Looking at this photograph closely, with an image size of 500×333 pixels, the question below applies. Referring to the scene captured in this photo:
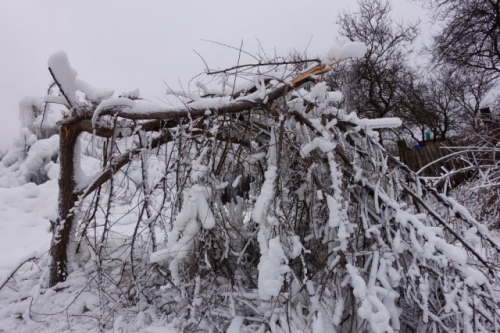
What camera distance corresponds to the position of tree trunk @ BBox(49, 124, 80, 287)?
12.3 feet

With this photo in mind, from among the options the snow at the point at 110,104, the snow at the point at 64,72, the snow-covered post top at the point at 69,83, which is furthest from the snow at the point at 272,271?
the snow at the point at 64,72

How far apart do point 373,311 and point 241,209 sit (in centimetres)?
168

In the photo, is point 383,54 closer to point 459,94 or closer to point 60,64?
point 459,94

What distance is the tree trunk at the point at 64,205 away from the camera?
3.73 m

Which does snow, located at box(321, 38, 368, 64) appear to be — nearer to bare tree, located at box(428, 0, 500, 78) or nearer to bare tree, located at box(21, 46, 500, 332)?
bare tree, located at box(21, 46, 500, 332)

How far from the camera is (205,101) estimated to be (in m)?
2.95

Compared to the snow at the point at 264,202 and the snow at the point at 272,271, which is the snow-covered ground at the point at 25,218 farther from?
the snow at the point at 272,271

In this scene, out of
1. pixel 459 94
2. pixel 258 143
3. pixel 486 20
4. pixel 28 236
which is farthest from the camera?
pixel 459 94

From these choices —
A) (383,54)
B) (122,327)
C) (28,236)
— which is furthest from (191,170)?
(383,54)

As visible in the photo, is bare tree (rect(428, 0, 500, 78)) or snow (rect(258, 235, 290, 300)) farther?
bare tree (rect(428, 0, 500, 78))

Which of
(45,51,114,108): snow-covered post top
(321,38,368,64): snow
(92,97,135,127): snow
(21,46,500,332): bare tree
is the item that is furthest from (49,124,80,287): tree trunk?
(321,38,368,64): snow

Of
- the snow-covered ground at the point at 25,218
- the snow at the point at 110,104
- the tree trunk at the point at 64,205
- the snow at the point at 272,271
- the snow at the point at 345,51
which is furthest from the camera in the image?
the snow-covered ground at the point at 25,218

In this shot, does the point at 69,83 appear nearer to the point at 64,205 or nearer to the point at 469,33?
the point at 64,205

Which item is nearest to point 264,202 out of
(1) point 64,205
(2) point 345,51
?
(2) point 345,51
